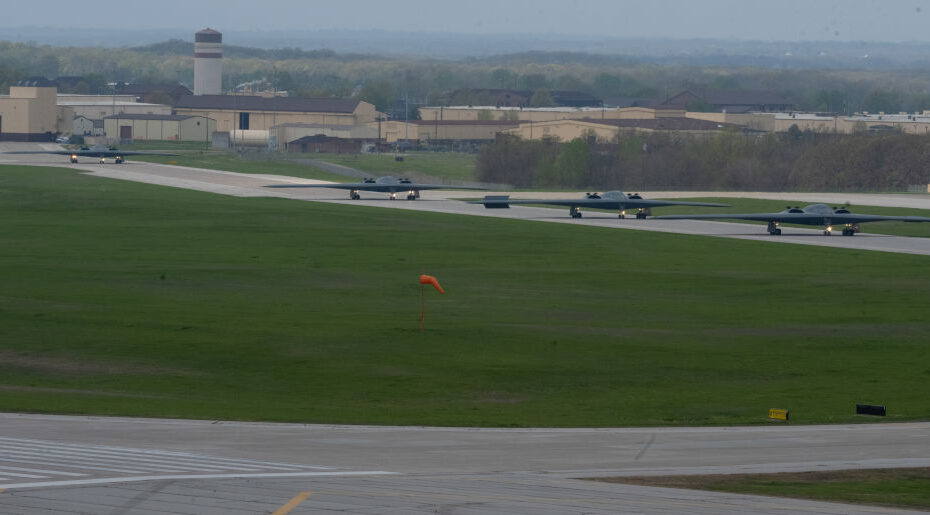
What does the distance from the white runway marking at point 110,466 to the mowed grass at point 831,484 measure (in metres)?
5.71

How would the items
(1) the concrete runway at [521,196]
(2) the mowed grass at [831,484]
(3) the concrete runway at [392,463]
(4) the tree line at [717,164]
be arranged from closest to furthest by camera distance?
(3) the concrete runway at [392,463] < (2) the mowed grass at [831,484] < (1) the concrete runway at [521,196] < (4) the tree line at [717,164]

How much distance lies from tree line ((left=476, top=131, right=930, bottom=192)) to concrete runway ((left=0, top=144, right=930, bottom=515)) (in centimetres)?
12494

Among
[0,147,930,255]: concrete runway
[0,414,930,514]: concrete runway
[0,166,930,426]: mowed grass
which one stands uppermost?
[0,414,930,514]: concrete runway

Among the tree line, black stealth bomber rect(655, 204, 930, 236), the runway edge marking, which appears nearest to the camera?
the runway edge marking

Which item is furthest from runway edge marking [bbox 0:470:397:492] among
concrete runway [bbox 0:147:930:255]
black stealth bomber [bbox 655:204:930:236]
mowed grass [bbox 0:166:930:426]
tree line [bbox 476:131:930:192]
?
tree line [bbox 476:131:930:192]

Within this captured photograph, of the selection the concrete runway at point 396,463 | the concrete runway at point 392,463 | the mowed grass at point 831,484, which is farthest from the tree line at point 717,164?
the mowed grass at point 831,484

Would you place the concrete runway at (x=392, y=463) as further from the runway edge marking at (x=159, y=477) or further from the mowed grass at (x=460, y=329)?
the mowed grass at (x=460, y=329)

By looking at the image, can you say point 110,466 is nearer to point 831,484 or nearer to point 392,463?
point 392,463

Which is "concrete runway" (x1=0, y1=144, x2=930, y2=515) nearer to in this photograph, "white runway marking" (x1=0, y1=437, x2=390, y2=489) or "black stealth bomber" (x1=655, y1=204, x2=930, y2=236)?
"white runway marking" (x1=0, y1=437, x2=390, y2=489)

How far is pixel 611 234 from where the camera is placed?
282 ft

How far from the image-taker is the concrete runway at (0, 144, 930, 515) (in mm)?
19500

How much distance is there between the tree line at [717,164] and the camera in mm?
157375

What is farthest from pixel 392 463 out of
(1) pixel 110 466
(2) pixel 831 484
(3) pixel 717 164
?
(3) pixel 717 164

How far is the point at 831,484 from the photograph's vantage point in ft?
76.6
